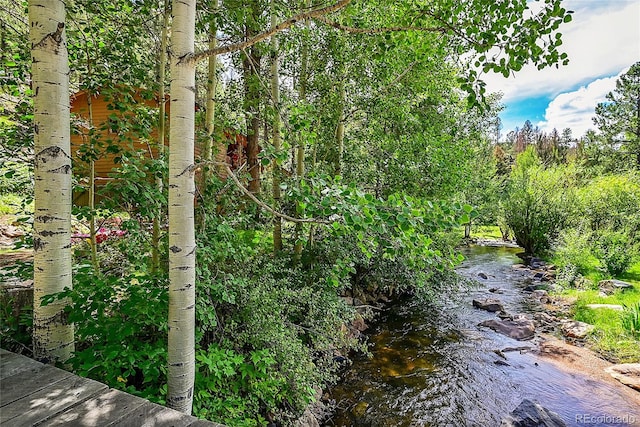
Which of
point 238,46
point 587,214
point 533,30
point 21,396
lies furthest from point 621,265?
point 21,396

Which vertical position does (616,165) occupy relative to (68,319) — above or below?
above

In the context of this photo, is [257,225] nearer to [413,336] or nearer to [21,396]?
[21,396]

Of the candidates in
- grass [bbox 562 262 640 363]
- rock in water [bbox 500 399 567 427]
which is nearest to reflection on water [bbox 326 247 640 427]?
rock in water [bbox 500 399 567 427]

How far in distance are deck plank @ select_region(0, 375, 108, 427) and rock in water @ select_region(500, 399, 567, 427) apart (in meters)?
4.32

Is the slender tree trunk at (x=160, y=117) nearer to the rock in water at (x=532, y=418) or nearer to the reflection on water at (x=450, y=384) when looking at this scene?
the reflection on water at (x=450, y=384)

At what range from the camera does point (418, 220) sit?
1.89 metres

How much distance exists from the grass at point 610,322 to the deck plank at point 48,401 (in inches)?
294

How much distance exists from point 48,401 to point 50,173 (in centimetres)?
121

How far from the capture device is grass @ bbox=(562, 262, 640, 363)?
18.1 feet

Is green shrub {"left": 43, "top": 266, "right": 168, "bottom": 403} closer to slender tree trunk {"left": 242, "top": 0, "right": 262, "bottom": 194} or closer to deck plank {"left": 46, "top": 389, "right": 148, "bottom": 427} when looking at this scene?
deck plank {"left": 46, "top": 389, "right": 148, "bottom": 427}

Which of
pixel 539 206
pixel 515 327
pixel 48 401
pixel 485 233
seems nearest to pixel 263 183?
pixel 48 401

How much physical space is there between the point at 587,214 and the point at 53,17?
15224 mm

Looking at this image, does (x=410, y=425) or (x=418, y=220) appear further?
(x=410, y=425)

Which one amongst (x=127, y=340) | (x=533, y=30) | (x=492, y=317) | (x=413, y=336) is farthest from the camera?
(x=492, y=317)
